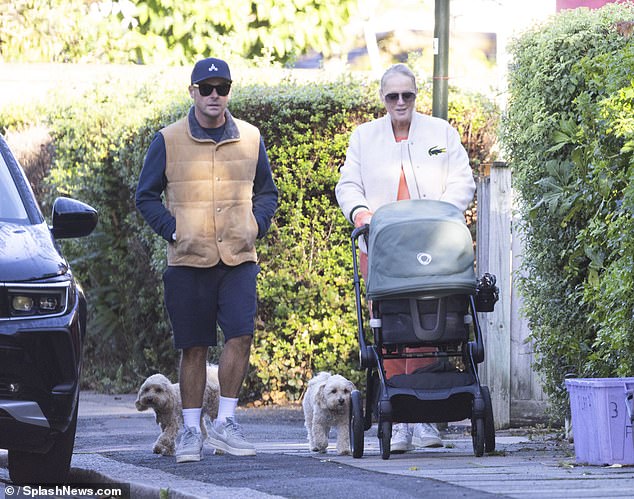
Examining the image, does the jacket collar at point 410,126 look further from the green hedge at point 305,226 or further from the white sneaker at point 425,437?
the green hedge at point 305,226

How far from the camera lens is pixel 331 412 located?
8477 millimetres

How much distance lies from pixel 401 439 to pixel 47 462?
6.89 feet

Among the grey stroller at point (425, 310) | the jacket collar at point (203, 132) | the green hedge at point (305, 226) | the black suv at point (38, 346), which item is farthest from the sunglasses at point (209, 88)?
the green hedge at point (305, 226)

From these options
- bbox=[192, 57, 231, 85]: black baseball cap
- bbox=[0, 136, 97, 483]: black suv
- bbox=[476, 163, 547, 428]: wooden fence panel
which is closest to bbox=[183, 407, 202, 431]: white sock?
bbox=[0, 136, 97, 483]: black suv

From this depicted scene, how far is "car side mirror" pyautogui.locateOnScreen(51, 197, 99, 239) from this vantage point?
744cm

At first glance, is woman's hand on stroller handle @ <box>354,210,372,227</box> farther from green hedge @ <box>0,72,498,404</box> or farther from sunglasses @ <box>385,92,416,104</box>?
green hedge @ <box>0,72,498,404</box>

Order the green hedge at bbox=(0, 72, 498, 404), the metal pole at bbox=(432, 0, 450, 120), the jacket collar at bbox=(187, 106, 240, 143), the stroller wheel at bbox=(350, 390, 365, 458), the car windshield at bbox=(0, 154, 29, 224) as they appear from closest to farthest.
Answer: the car windshield at bbox=(0, 154, 29, 224), the stroller wheel at bbox=(350, 390, 365, 458), the jacket collar at bbox=(187, 106, 240, 143), the metal pole at bbox=(432, 0, 450, 120), the green hedge at bbox=(0, 72, 498, 404)

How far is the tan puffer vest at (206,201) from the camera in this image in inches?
317

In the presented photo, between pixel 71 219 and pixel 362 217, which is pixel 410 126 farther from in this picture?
pixel 71 219

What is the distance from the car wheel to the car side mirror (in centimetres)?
101

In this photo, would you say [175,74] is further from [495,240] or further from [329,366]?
[495,240]

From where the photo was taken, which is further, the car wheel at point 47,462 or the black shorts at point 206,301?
the black shorts at point 206,301

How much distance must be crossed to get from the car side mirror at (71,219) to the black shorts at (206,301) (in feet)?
2.46

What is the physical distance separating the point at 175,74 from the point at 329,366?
5128 mm
